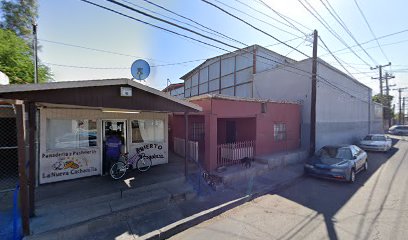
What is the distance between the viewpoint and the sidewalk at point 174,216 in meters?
4.42

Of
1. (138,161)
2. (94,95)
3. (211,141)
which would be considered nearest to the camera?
(94,95)

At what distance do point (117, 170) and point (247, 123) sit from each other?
6.72 m

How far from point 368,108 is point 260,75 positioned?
18.3 meters

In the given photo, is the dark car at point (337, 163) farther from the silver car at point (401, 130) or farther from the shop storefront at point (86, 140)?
the silver car at point (401, 130)

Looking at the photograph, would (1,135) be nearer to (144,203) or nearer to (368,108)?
(144,203)

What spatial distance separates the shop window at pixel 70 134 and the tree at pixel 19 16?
16.8 m

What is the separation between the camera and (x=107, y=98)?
5.33 meters

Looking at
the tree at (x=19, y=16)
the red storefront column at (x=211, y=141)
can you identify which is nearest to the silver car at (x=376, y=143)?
the red storefront column at (x=211, y=141)

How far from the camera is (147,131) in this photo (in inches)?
357

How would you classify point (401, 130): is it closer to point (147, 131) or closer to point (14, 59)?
point (147, 131)

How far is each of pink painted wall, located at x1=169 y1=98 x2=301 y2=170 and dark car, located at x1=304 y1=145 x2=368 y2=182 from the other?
2583mm

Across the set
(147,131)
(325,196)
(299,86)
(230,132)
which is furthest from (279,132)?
(147,131)

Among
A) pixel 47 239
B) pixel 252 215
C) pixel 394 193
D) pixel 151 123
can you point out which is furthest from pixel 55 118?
pixel 394 193

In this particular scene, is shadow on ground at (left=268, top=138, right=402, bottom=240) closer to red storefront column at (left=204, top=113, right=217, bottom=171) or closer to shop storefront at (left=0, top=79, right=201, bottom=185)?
red storefront column at (left=204, top=113, right=217, bottom=171)
